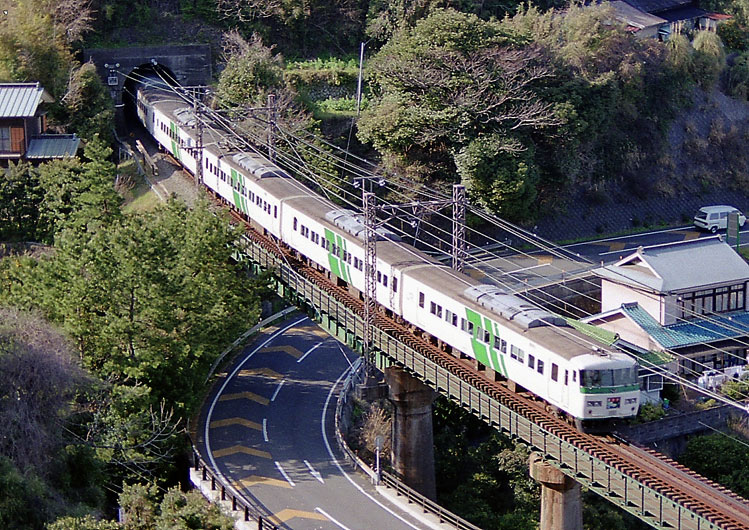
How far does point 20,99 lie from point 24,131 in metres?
1.56

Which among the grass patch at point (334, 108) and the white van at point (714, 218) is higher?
the grass patch at point (334, 108)

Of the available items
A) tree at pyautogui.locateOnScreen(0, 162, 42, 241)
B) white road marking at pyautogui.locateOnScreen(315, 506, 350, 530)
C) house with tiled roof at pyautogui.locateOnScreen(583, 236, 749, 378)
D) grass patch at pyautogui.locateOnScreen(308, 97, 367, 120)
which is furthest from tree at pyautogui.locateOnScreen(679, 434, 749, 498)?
tree at pyautogui.locateOnScreen(0, 162, 42, 241)

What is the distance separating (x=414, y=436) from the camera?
43.0 meters

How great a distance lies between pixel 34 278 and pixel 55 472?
9700 mm

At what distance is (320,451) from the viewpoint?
41.2 meters

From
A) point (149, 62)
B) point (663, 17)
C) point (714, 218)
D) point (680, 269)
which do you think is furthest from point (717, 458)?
point (149, 62)

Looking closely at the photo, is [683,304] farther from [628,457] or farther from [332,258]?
[628,457]

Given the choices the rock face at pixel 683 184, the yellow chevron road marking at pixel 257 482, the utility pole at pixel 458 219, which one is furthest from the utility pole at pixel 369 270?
the rock face at pixel 683 184

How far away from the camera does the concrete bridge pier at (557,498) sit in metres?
35.9

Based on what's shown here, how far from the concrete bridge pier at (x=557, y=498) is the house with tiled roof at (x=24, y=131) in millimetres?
33543

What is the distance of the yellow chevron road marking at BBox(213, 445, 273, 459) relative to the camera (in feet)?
133

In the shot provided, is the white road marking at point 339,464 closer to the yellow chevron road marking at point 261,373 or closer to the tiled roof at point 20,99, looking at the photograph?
the yellow chevron road marking at point 261,373

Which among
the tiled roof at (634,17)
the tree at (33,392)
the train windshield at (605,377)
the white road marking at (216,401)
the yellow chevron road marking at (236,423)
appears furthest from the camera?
the tiled roof at (634,17)

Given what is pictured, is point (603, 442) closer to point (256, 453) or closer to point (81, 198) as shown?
point (256, 453)
